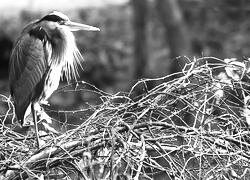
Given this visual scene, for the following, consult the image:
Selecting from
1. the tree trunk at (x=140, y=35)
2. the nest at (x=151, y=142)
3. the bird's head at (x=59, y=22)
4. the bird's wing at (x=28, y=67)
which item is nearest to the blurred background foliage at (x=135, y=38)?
the tree trunk at (x=140, y=35)

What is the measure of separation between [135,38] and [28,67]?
259 inches

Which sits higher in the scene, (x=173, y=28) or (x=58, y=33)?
(x=58, y=33)

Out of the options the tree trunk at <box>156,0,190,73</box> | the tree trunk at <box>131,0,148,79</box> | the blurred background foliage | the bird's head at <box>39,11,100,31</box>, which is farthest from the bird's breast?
the tree trunk at <box>131,0,148,79</box>

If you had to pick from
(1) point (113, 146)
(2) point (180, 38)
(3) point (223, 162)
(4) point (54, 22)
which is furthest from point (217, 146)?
(2) point (180, 38)

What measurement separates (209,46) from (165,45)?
92 centimetres

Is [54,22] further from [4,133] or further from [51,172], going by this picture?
[51,172]

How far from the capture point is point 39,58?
4.71 meters

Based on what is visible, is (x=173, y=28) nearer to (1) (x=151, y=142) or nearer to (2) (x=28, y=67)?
(2) (x=28, y=67)

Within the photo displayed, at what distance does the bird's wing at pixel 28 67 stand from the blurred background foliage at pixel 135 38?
587 centimetres

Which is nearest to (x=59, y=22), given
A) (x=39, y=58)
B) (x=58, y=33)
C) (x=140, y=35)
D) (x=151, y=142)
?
(x=58, y=33)

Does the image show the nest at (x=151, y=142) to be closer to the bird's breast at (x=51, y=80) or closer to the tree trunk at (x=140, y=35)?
the bird's breast at (x=51, y=80)

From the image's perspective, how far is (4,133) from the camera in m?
3.46

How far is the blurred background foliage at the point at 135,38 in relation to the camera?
1112 cm

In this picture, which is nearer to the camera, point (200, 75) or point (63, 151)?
point (63, 151)
